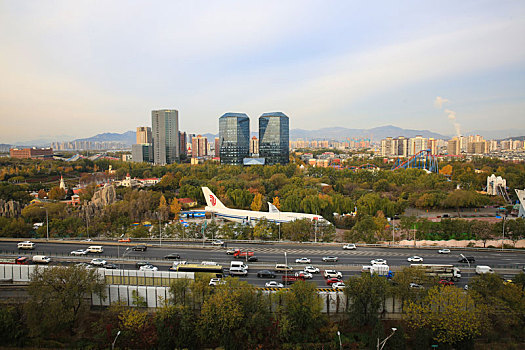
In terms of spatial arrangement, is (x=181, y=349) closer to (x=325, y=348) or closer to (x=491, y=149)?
(x=325, y=348)

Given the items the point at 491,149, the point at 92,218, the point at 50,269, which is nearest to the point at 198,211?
the point at 92,218

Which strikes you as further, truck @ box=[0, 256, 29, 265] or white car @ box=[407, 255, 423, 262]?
white car @ box=[407, 255, 423, 262]

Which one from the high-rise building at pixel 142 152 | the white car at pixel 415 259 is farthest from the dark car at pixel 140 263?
the high-rise building at pixel 142 152

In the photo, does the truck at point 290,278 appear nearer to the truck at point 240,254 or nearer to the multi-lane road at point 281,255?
the multi-lane road at point 281,255

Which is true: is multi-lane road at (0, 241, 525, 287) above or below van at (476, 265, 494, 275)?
below

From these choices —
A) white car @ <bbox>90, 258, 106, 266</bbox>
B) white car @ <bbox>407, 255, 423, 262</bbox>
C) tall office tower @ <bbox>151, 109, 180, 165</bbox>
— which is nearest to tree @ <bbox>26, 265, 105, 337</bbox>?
white car @ <bbox>90, 258, 106, 266</bbox>

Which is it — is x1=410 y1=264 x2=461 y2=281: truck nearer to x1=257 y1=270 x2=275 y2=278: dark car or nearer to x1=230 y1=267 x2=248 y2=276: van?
x1=257 y1=270 x2=275 y2=278: dark car
